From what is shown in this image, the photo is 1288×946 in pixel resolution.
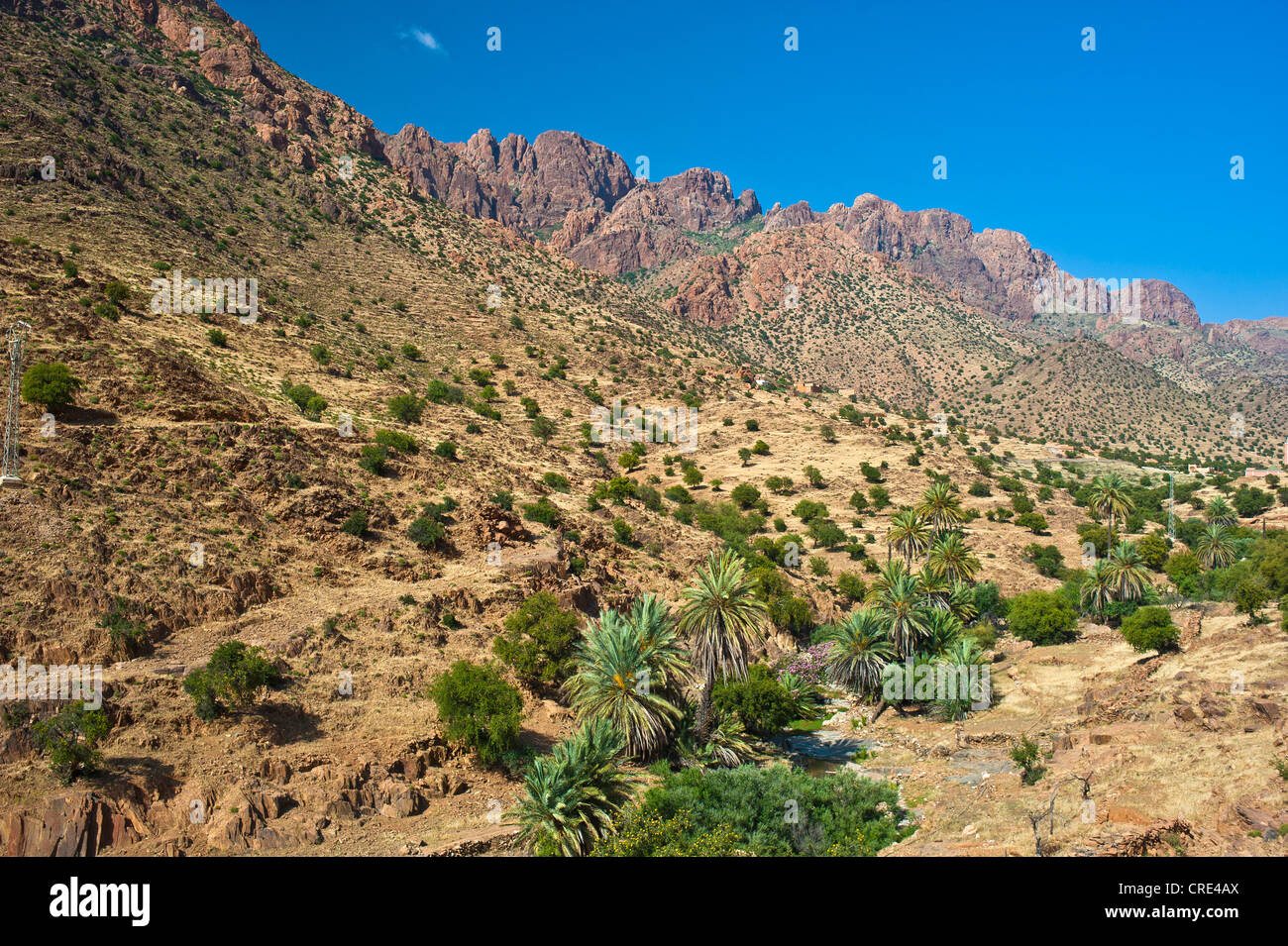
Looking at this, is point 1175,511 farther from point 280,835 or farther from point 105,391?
point 105,391

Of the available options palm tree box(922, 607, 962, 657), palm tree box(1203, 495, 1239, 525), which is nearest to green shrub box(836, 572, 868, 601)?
palm tree box(922, 607, 962, 657)

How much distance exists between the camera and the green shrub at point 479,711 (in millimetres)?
22344

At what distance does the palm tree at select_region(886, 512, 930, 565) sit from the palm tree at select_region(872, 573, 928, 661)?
6.62 meters

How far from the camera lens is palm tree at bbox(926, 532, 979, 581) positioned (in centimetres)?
3953

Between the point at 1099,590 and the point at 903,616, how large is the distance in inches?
644

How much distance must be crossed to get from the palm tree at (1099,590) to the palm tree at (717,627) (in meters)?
27.5

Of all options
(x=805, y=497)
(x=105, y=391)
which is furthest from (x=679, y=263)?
(x=105, y=391)

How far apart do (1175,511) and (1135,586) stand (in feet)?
110

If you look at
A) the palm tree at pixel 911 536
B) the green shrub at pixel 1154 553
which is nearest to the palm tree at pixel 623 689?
the palm tree at pixel 911 536

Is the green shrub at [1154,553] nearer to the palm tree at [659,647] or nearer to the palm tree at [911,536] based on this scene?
the palm tree at [911,536]

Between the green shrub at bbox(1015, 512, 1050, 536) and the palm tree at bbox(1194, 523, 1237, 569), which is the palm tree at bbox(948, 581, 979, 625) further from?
the palm tree at bbox(1194, 523, 1237, 569)

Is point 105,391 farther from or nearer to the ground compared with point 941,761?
farther from the ground

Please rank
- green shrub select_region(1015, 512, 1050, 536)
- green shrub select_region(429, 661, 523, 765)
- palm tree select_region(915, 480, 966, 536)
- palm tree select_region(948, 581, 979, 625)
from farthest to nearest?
green shrub select_region(1015, 512, 1050, 536) < palm tree select_region(915, 480, 966, 536) < palm tree select_region(948, 581, 979, 625) < green shrub select_region(429, 661, 523, 765)
